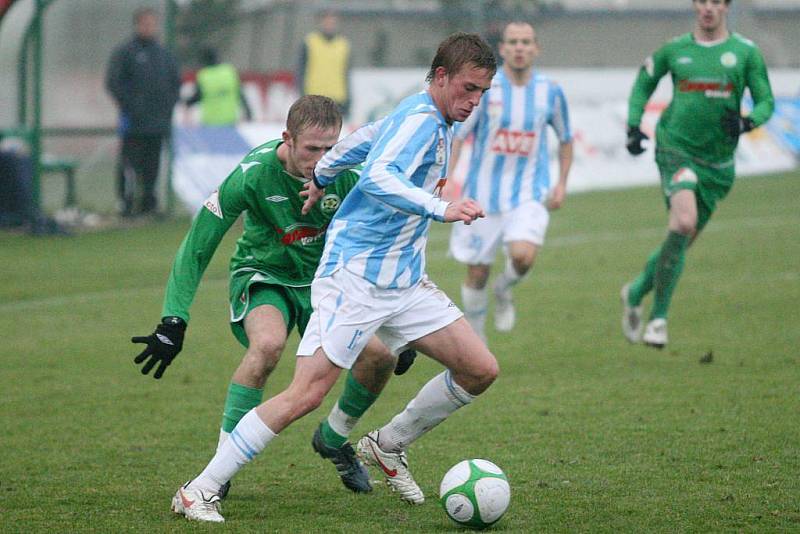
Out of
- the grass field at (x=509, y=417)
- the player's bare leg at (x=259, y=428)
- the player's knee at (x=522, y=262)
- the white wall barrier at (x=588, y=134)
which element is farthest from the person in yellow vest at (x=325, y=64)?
the player's bare leg at (x=259, y=428)

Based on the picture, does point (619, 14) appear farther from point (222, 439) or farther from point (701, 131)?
point (222, 439)

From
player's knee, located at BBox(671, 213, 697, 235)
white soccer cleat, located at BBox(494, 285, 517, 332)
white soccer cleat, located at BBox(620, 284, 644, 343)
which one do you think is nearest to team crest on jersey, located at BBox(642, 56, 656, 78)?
player's knee, located at BBox(671, 213, 697, 235)

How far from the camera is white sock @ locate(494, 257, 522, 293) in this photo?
914cm

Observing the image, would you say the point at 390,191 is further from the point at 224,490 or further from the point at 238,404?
the point at 224,490

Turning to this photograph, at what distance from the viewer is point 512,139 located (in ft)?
29.7

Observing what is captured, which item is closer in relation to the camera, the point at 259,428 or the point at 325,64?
the point at 259,428

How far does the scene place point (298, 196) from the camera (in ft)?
18.6

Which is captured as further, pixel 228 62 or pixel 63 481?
pixel 228 62

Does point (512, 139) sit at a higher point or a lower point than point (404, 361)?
higher

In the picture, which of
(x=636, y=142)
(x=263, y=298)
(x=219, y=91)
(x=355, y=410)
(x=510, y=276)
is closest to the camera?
(x=355, y=410)

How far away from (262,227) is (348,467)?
3.64 ft

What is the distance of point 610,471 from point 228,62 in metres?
21.4

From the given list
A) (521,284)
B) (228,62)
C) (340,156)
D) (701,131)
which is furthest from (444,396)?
(228,62)

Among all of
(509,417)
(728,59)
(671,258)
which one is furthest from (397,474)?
(728,59)
